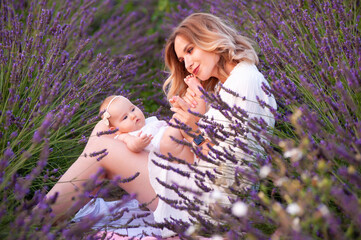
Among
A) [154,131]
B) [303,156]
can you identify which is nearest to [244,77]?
[154,131]

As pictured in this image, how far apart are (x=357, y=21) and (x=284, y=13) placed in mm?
437

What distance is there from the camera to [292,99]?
1.74 meters

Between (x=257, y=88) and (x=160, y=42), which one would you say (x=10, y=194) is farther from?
(x=160, y=42)

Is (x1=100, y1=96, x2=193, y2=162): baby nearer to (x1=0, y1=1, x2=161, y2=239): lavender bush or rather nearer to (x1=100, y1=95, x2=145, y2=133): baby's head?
A: (x1=100, y1=95, x2=145, y2=133): baby's head

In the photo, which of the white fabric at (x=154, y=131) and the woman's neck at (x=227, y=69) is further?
the woman's neck at (x=227, y=69)

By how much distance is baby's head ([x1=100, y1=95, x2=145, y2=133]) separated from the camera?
2.49m

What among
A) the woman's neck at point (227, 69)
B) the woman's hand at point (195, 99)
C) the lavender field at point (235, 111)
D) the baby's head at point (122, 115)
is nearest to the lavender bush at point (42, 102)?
A: the lavender field at point (235, 111)

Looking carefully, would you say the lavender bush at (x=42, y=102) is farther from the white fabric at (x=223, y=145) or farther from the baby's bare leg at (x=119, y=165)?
the white fabric at (x=223, y=145)

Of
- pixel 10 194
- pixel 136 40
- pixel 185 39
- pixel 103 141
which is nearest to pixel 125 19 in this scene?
pixel 136 40

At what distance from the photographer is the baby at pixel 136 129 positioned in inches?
88.2

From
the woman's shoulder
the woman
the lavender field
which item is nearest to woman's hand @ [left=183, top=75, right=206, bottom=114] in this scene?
the woman

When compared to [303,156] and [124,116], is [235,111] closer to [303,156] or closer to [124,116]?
[303,156]

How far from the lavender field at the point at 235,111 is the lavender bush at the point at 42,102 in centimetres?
1

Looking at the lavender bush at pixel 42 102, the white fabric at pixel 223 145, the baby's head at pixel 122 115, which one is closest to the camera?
the lavender bush at pixel 42 102
